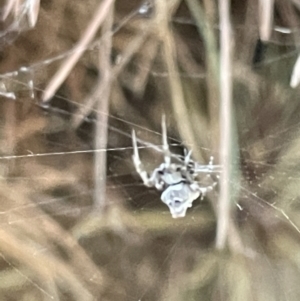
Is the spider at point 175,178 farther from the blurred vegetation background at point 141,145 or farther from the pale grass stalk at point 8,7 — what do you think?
the pale grass stalk at point 8,7

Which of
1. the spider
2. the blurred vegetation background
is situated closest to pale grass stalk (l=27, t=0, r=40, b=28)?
the blurred vegetation background

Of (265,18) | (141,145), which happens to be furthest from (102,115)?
(265,18)

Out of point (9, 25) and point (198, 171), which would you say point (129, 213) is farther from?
point (9, 25)

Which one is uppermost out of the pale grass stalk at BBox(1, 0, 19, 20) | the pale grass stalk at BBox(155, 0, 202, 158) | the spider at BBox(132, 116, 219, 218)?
the pale grass stalk at BBox(1, 0, 19, 20)

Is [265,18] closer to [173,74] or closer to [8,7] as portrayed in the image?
[173,74]

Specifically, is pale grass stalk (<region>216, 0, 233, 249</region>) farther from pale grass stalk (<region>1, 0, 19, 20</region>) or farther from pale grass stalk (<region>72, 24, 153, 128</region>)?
pale grass stalk (<region>1, 0, 19, 20</region>)

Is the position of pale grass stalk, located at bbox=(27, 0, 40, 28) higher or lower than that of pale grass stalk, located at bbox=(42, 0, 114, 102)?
higher

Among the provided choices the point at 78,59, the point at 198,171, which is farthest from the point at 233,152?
the point at 78,59
